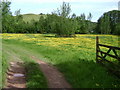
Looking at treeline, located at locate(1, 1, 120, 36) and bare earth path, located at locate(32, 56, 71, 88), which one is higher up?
treeline, located at locate(1, 1, 120, 36)

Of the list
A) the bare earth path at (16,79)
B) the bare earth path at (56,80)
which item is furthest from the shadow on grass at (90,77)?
the bare earth path at (16,79)

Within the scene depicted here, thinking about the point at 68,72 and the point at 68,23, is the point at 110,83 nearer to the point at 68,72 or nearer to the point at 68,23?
the point at 68,72

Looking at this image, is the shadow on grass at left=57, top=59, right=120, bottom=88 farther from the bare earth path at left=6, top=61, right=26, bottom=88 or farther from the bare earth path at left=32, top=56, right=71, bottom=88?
the bare earth path at left=6, top=61, right=26, bottom=88

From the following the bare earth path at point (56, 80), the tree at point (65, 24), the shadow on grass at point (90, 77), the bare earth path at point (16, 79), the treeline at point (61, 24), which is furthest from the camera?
the tree at point (65, 24)

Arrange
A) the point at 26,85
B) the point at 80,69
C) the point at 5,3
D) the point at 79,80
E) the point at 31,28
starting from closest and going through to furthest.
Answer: the point at 26,85, the point at 79,80, the point at 80,69, the point at 5,3, the point at 31,28

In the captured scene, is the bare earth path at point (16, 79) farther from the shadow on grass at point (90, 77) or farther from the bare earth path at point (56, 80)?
the shadow on grass at point (90, 77)

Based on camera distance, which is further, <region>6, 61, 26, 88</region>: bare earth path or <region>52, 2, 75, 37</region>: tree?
<region>52, 2, 75, 37</region>: tree

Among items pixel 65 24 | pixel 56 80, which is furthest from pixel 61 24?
pixel 56 80

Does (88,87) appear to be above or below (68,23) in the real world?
below

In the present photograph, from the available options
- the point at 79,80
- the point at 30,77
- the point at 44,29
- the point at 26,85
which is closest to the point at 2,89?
the point at 26,85

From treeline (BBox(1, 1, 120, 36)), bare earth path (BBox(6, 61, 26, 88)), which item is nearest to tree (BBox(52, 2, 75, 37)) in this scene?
treeline (BBox(1, 1, 120, 36))

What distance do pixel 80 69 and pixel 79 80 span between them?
75.8 inches

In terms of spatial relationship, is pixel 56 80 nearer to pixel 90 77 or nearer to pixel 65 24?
pixel 90 77

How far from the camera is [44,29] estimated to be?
396 ft
